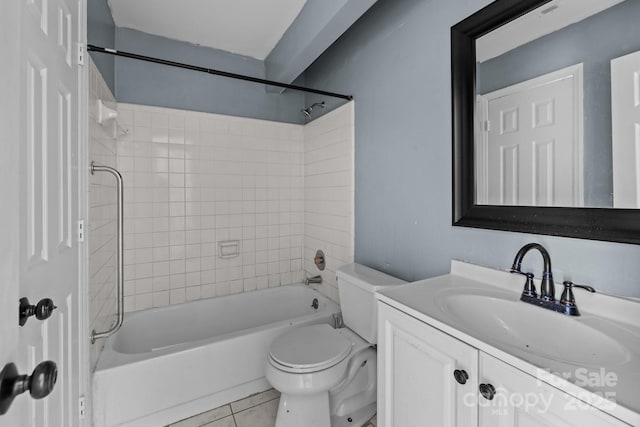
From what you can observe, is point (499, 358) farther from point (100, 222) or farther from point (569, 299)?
point (100, 222)

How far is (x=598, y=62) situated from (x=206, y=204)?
2.36m

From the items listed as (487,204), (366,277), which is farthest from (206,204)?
(487,204)

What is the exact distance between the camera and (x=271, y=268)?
2.67 m

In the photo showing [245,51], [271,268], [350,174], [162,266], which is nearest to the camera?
[350,174]

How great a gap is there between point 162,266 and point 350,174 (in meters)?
1.59

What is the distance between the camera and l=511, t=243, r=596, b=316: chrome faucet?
36.6 inches

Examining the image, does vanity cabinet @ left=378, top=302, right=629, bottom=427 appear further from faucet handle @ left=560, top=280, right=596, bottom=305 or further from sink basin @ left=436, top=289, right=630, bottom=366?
faucet handle @ left=560, top=280, right=596, bottom=305

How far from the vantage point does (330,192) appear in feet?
7.79

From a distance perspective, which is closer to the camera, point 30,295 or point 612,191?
point 30,295

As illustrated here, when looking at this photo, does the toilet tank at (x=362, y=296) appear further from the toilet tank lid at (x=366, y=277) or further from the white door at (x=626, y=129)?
the white door at (x=626, y=129)

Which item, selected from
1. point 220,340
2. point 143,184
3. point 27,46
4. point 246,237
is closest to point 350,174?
point 246,237

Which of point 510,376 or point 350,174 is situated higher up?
point 350,174

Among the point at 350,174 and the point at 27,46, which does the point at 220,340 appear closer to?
the point at 350,174

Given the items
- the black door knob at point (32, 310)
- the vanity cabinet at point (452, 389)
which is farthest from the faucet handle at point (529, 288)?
the black door knob at point (32, 310)
